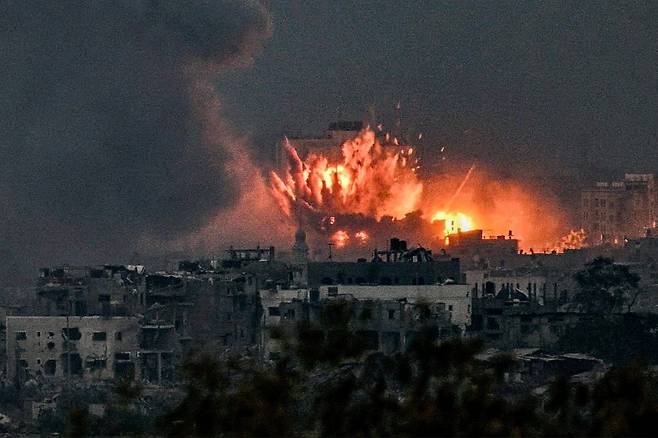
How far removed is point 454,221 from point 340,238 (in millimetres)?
8086

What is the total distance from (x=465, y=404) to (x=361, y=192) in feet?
196

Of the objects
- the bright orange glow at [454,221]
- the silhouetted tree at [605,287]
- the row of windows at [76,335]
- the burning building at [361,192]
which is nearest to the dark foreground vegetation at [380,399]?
the row of windows at [76,335]

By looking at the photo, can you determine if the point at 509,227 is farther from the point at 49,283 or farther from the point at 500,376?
the point at 500,376

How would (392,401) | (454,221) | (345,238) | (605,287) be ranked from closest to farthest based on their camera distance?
(392,401) → (605,287) → (345,238) → (454,221)

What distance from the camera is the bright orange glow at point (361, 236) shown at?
98.1 m

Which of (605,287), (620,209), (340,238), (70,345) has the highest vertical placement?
(620,209)

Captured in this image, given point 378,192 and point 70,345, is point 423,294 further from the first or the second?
point 378,192

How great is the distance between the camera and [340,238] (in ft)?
323

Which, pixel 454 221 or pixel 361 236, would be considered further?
pixel 454 221

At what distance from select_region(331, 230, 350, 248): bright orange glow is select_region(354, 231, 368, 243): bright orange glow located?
265 mm

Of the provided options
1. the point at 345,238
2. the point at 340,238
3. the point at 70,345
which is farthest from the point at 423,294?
the point at 345,238

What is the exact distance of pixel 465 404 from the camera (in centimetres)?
3878

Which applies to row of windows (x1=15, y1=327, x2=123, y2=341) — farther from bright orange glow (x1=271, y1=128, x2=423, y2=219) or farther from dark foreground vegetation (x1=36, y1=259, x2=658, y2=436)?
dark foreground vegetation (x1=36, y1=259, x2=658, y2=436)

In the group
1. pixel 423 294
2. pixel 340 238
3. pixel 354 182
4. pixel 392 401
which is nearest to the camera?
pixel 392 401
